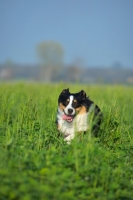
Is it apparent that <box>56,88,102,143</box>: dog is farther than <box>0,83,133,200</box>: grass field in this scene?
Yes

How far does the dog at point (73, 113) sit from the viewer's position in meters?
7.14

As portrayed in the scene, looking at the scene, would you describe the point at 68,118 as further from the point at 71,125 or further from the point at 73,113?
the point at 71,125

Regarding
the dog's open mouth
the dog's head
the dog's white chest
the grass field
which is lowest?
the grass field

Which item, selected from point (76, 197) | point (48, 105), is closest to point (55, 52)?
point (48, 105)

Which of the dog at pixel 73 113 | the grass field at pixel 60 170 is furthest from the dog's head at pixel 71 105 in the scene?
the grass field at pixel 60 170

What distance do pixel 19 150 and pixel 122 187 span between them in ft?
4.29

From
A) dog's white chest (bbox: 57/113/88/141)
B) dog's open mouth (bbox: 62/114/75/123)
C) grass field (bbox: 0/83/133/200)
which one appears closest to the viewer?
grass field (bbox: 0/83/133/200)

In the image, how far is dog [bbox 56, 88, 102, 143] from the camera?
7137 mm

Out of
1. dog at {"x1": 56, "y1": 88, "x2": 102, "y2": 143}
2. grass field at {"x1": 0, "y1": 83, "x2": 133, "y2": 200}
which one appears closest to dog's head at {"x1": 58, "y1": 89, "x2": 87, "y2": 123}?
dog at {"x1": 56, "y1": 88, "x2": 102, "y2": 143}

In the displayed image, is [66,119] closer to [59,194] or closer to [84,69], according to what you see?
[59,194]

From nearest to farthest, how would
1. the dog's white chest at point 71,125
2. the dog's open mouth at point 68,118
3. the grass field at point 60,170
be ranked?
the grass field at point 60,170
the dog's white chest at point 71,125
the dog's open mouth at point 68,118

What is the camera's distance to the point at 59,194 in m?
4.29

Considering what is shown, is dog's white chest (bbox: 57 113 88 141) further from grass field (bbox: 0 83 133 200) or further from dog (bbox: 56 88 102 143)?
grass field (bbox: 0 83 133 200)

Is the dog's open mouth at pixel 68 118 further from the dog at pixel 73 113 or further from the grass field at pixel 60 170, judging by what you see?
the grass field at pixel 60 170
